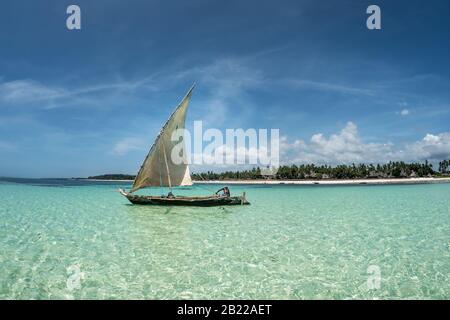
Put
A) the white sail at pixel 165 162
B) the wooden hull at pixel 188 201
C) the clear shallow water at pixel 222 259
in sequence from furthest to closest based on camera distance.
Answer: the wooden hull at pixel 188 201 → the white sail at pixel 165 162 → the clear shallow water at pixel 222 259

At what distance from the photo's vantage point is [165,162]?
2816 cm

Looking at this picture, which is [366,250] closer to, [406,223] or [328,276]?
[328,276]

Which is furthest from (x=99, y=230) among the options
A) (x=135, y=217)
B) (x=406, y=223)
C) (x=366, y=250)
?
(x=406, y=223)

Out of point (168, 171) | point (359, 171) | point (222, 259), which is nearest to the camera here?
point (222, 259)

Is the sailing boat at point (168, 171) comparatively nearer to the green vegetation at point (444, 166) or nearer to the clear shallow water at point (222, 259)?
the clear shallow water at point (222, 259)

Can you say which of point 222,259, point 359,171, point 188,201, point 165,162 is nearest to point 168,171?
point 165,162

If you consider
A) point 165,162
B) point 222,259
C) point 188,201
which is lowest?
point 222,259

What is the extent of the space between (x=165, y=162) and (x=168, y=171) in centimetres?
102

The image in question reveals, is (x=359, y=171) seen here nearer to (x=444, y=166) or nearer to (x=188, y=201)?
(x=444, y=166)

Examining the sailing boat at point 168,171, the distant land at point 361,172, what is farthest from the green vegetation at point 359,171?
the sailing boat at point 168,171

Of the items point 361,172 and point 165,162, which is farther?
point 361,172

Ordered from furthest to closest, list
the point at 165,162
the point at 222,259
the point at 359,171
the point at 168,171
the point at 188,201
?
the point at 359,171
the point at 168,171
the point at 165,162
the point at 188,201
the point at 222,259

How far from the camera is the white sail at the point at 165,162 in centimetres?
2706

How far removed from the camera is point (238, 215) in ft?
76.6
